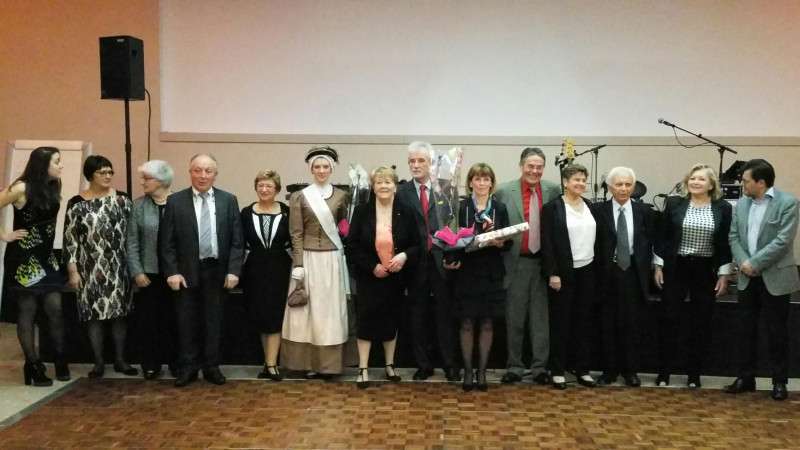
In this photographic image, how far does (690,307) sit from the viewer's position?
14.5ft

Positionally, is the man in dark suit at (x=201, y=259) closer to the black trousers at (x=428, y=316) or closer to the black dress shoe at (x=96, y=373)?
the black dress shoe at (x=96, y=373)

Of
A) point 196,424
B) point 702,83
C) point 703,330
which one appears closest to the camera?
point 196,424

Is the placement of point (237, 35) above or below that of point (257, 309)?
above

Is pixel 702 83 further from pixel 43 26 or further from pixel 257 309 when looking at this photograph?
pixel 43 26

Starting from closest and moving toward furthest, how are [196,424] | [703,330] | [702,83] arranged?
[196,424] < [703,330] < [702,83]

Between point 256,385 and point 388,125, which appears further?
point 388,125

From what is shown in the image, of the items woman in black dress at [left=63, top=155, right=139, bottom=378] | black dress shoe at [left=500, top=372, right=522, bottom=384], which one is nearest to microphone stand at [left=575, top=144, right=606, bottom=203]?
black dress shoe at [left=500, top=372, right=522, bottom=384]

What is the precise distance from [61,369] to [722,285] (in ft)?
13.8

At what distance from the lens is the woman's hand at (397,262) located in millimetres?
4250

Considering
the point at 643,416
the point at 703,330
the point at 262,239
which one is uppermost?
the point at 262,239

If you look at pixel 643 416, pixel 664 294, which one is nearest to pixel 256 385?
pixel 643 416

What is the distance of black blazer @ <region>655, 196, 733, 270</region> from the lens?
14.2 feet

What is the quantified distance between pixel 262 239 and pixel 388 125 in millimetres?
2885

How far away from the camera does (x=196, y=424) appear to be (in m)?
3.74
